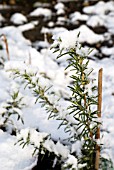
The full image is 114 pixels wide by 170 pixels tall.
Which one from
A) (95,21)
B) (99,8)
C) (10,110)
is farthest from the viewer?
(99,8)

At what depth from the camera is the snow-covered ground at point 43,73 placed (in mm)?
2459

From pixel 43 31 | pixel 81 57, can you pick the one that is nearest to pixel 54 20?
pixel 43 31

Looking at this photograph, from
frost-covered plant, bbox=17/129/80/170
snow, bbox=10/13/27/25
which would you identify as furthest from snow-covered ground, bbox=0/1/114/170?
frost-covered plant, bbox=17/129/80/170

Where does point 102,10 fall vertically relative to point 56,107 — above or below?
above

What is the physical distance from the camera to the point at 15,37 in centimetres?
467

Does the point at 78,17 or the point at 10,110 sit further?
the point at 78,17

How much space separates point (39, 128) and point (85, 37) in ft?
7.10

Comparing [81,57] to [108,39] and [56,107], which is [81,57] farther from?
[108,39]

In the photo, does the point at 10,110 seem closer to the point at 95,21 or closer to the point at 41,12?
the point at 95,21

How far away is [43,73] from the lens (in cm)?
376

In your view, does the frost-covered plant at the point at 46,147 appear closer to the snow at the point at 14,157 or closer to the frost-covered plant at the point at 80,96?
the frost-covered plant at the point at 80,96

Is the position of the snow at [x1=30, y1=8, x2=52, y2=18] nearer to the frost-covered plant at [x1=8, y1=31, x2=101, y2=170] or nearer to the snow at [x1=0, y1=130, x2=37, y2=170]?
the snow at [x1=0, y1=130, x2=37, y2=170]

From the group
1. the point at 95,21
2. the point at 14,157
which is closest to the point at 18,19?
the point at 95,21

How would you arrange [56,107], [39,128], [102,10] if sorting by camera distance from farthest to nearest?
[102,10] → [39,128] → [56,107]
